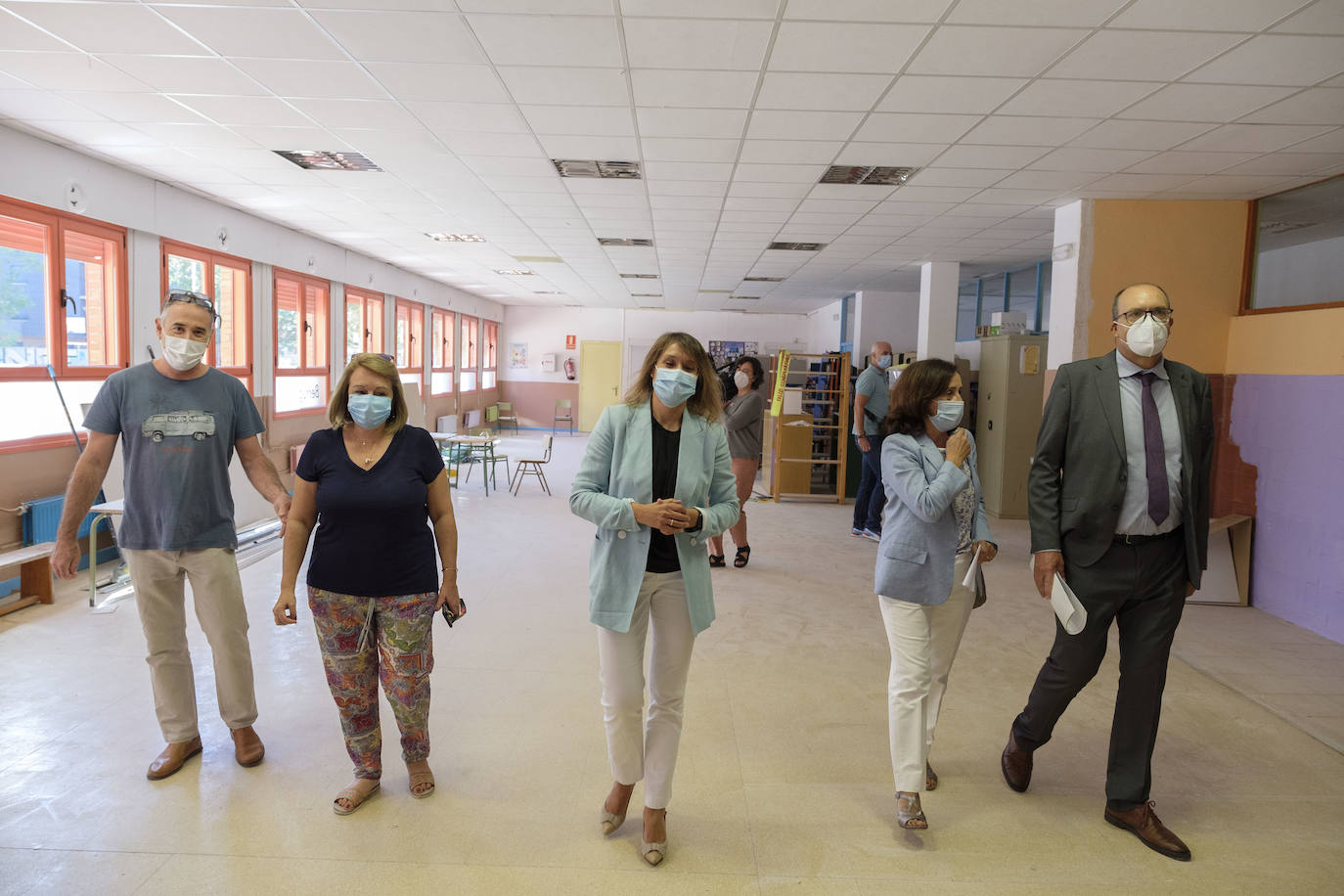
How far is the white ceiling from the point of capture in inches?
133

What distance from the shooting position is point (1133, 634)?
2.59 metres

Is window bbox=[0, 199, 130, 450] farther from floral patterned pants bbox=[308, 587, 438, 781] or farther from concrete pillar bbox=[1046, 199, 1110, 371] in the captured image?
concrete pillar bbox=[1046, 199, 1110, 371]

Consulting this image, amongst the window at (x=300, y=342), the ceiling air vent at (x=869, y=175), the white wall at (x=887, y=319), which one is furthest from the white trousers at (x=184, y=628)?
the white wall at (x=887, y=319)

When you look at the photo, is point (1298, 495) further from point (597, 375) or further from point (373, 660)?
point (597, 375)

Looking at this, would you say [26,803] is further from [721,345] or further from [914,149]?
[721,345]

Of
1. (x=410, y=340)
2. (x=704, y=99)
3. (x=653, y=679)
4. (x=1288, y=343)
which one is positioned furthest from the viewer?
(x=410, y=340)

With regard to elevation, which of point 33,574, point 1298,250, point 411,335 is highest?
point 1298,250

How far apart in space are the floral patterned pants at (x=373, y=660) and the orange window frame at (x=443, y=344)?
1280 centimetres

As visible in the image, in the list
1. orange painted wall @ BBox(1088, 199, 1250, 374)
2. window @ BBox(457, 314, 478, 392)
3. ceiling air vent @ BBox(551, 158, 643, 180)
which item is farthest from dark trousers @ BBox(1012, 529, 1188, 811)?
window @ BBox(457, 314, 478, 392)

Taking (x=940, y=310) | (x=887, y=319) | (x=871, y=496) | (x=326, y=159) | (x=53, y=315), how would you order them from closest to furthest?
(x=53, y=315), (x=326, y=159), (x=871, y=496), (x=940, y=310), (x=887, y=319)

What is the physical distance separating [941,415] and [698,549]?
3.07 feet

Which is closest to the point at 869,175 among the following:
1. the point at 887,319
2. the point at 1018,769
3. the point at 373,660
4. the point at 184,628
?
the point at 1018,769

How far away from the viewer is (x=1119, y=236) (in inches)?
251

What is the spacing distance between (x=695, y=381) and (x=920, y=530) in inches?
34.1
